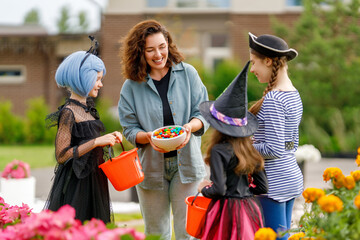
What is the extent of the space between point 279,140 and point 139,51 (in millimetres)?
1144

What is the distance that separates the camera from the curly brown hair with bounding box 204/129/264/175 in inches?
102

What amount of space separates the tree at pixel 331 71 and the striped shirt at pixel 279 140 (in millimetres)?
10016

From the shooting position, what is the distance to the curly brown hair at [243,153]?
8.46ft

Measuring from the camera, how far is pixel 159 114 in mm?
3209

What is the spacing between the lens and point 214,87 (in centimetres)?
1284

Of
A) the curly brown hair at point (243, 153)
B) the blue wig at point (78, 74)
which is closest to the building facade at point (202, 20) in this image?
the blue wig at point (78, 74)

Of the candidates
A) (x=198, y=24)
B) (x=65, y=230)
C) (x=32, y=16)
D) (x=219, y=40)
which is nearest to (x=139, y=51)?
(x=65, y=230)

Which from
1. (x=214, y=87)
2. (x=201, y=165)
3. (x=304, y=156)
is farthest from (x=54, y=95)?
(x=201, y=165)

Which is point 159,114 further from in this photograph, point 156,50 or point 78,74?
point 78,74

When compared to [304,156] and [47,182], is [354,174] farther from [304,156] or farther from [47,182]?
[47,182]

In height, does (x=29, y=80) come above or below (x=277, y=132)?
below

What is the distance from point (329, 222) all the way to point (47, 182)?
7697mm

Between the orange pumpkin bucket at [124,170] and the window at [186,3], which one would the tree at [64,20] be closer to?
the window at [186,3]

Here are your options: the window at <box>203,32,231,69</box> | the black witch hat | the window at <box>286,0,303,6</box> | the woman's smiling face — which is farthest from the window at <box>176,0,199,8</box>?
the black witch hat
